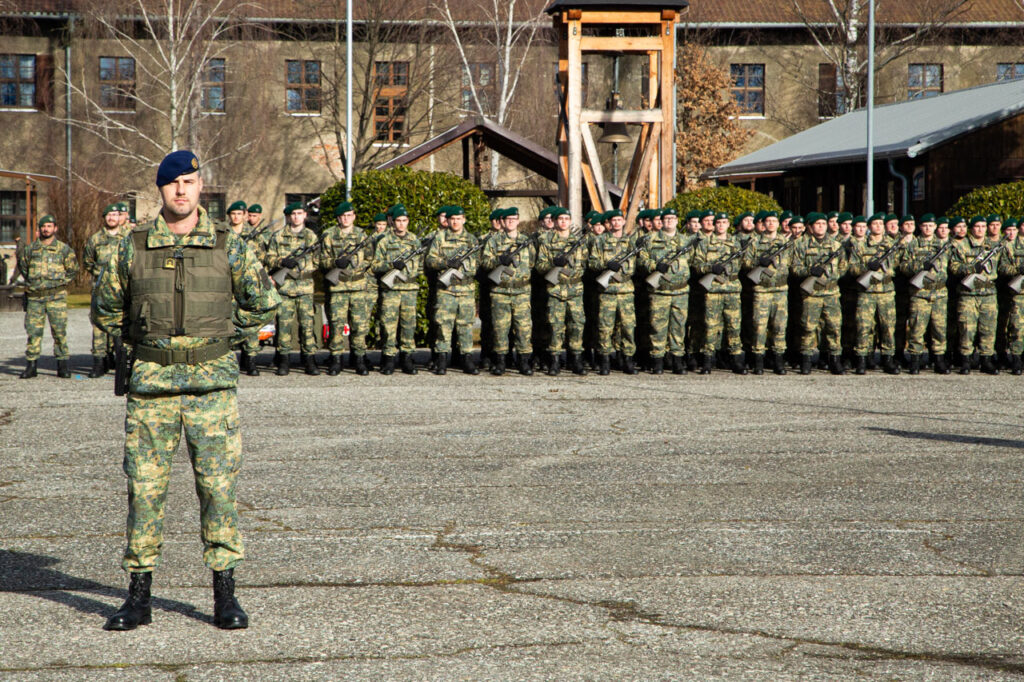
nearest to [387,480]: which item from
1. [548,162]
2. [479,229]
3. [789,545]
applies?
[789,545]

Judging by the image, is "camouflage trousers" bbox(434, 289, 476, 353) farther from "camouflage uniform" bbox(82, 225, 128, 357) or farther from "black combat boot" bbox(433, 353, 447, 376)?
"camouflage uniform" bbox(82, 225, 128, 357)

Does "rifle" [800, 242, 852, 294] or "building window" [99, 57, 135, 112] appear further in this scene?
"building window" [99, 57, 135, 112]

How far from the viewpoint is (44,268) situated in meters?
14.3

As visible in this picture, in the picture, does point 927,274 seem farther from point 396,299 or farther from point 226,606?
point 226,606

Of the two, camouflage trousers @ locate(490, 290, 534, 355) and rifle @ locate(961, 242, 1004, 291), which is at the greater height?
rifle @ locate(961, 242, 1004, 291)

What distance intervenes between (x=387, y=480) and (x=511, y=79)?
29906 millimetres

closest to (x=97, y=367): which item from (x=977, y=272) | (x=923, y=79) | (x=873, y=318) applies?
(x=873, y=318)

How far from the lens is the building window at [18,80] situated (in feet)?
117

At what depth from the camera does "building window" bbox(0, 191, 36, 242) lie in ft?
117

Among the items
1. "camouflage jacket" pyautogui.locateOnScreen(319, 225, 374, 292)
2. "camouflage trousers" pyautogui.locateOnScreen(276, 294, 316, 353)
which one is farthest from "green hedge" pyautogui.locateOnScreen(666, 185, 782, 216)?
"camouflage trousers" pyautogui.locateOnScreen(276, 294, 316, 353)

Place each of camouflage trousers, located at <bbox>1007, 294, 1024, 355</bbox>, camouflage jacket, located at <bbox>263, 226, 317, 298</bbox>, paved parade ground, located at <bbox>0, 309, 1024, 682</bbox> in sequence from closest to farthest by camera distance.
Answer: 1. paved parade ground, located at <bbox>0, 309, 1024, 682</bbox>
2. camouflage jacket, located at <bbox>263, 226, 317, 298</bbox>
3. camouflage trousers, located at <bbox>1007, 294, 1024, 355</bbox>

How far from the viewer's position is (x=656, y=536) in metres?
6.53

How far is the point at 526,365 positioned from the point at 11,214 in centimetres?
2603

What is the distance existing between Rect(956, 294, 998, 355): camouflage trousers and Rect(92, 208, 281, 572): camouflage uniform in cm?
1142
